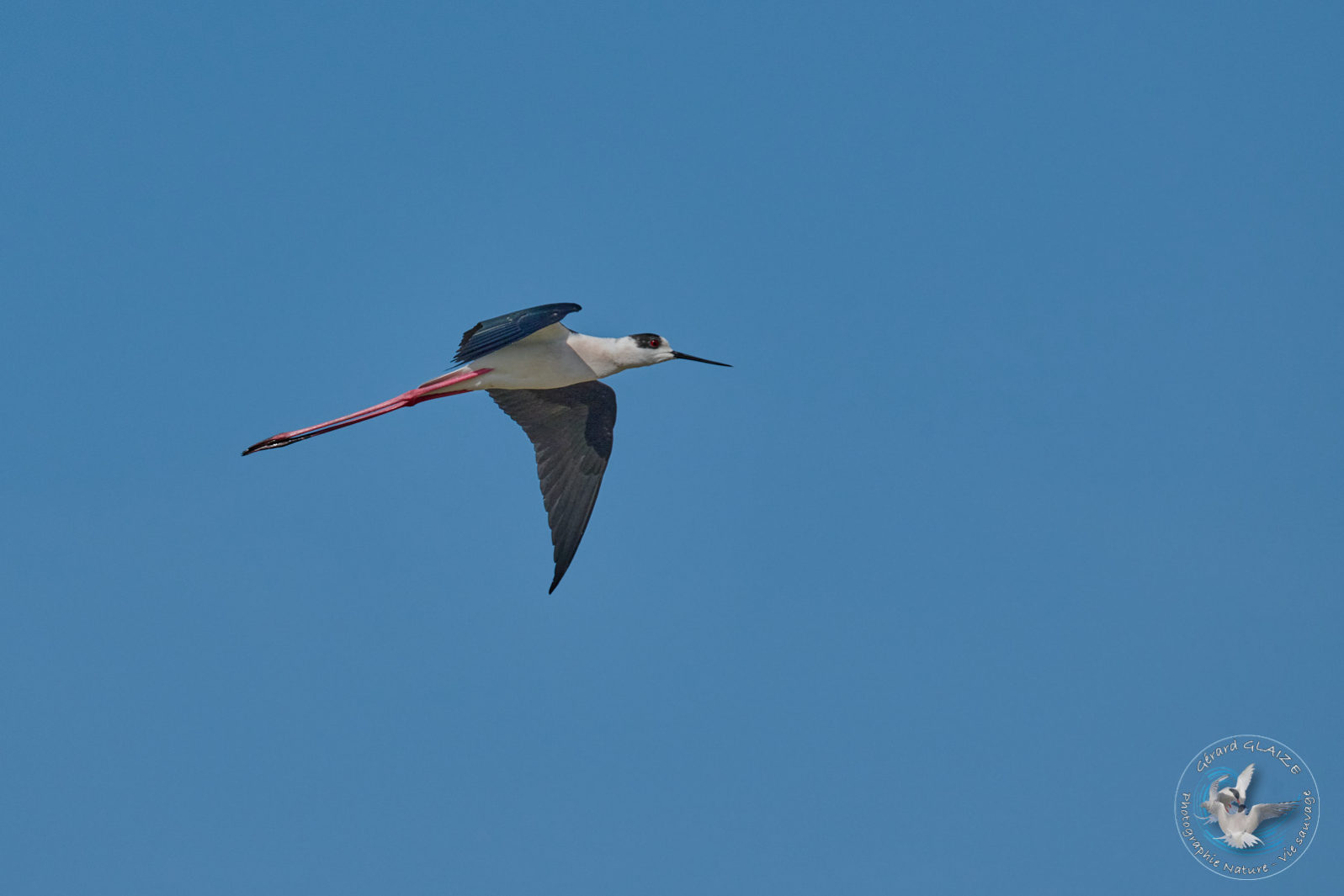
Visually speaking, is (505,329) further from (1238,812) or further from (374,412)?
(1238,812)

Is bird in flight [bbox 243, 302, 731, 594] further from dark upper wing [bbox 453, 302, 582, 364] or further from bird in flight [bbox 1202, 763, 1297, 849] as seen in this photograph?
bird in flight [bbox 1202, 763, 1297, 849]

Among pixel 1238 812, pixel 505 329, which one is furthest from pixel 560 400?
pixel 1238 812

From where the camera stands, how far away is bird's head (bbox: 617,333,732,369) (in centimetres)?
1861

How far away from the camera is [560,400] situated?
62.7 feet

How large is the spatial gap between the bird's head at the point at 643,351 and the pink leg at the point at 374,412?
1548mm

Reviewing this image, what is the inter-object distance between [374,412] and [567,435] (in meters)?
1.93

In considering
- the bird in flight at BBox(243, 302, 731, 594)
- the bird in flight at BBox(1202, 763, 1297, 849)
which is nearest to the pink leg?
the bird in flight at BBox(243, 302, 731, 594)

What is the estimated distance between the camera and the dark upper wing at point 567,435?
61.7 ft

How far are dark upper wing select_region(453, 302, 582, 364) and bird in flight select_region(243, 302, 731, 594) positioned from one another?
97cm

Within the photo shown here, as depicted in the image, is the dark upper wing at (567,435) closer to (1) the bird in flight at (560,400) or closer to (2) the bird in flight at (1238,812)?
(1) the bird in flight at (560,400)

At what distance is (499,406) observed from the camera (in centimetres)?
1923

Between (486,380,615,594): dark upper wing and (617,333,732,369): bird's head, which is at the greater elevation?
(617,333,732,369): bird's head

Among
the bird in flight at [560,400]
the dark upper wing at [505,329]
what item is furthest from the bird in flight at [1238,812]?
Answer: the dark upper wing at [505,329]

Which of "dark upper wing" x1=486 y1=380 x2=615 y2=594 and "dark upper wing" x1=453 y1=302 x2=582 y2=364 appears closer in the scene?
"dark upper wing" x1=453 y1=302 x2=582 y2=364
